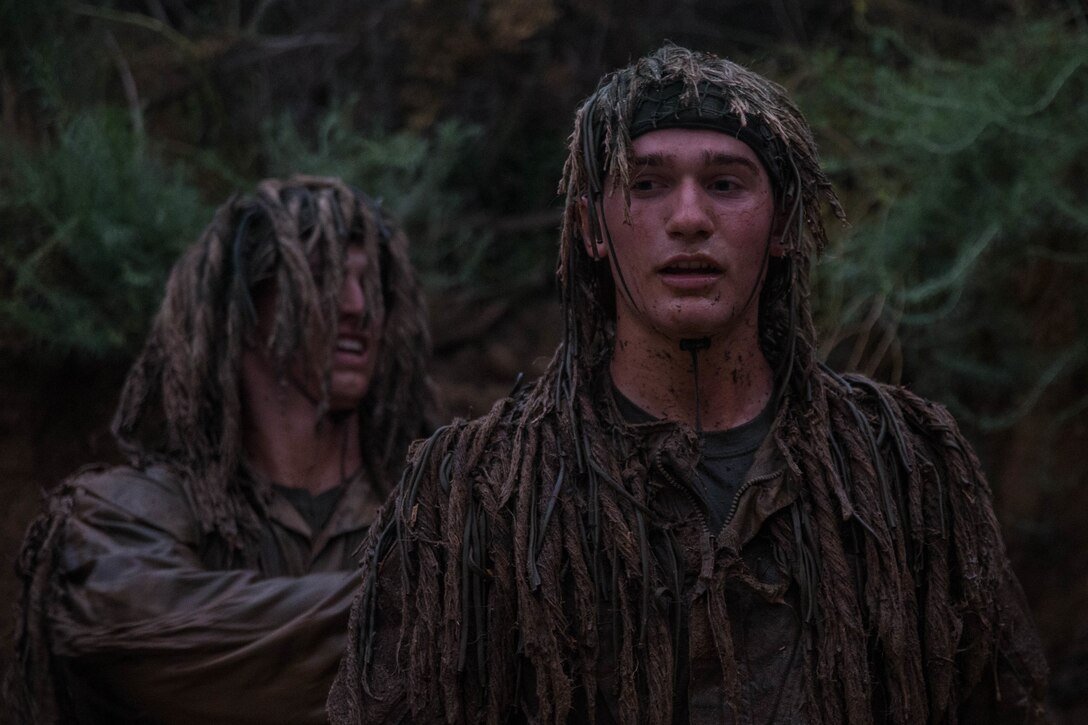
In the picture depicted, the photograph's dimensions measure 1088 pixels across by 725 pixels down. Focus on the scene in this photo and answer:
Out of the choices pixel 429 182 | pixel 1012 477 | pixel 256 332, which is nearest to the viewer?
pixel 256 332

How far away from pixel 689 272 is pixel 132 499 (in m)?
1.78

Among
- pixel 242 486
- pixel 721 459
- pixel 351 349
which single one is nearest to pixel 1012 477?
pixel 351 349

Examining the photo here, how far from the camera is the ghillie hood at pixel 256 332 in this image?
372 cm

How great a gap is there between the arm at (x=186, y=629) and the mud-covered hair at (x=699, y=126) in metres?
1.12

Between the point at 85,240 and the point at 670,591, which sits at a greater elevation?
the point at 85,240

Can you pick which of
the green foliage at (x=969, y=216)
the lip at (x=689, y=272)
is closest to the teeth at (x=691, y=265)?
the lip at (x=689, y=272)

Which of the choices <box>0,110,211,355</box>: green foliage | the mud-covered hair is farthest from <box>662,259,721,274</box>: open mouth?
<box>0,110,211,355</box>: green foliage

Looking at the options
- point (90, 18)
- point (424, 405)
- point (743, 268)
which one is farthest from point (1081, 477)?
point (90, 18)

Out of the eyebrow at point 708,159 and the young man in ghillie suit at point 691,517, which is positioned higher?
the eyebrow at point 708,159

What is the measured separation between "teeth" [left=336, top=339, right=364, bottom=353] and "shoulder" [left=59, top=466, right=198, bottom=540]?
578 millimetres

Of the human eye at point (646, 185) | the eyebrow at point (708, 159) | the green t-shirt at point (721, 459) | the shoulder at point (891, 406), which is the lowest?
the green t-shirt at point (721, 459)

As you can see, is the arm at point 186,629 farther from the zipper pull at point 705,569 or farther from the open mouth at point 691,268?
the open mouth at point 691,268

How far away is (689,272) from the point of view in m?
2.32

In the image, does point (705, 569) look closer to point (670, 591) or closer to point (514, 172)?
point (670, 591)
